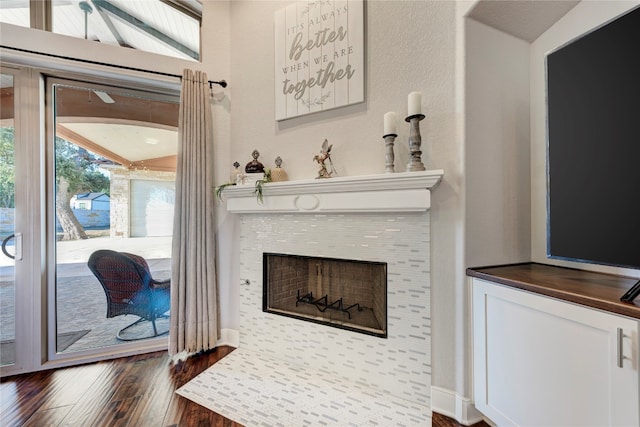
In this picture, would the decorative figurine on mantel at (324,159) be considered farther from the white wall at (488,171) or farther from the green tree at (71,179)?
the green tree at (71,179)

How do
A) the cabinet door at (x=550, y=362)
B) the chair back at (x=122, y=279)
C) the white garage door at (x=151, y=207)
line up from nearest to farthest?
the cabinet door at (x=550, y=362) → the chair back at (x=122, y=279) → the white garage door at (x=151, y=207)

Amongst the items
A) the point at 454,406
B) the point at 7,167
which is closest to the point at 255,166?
the point at 7,167

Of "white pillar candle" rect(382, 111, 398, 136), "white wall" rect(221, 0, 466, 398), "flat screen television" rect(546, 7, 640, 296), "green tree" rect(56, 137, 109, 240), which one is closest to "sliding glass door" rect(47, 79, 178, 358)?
"green tree" rect(56, 137, 109, 240)

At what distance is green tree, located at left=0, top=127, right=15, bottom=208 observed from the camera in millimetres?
1985

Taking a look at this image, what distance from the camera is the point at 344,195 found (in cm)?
178

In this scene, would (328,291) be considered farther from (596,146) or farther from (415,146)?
(596,146)

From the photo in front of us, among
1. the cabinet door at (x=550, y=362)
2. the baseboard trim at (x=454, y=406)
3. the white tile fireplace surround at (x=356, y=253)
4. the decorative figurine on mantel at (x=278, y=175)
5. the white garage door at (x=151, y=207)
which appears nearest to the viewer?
the cabinet door at (x=550, y=362)

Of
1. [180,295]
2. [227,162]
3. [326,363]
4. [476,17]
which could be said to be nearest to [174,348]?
[180,295]

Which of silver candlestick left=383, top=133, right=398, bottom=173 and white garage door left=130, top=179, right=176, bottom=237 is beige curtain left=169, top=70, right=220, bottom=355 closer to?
white garage door left=130, top=179, right=176, bottom=237

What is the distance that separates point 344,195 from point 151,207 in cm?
176

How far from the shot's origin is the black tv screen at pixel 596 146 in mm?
979

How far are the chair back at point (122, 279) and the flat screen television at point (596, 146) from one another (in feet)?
9.38

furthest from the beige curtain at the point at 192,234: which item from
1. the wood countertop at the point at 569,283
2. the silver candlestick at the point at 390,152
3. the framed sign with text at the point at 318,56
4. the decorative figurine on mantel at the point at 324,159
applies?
the wood countertop at the point at 569,283

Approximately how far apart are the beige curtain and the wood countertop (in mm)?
1989
